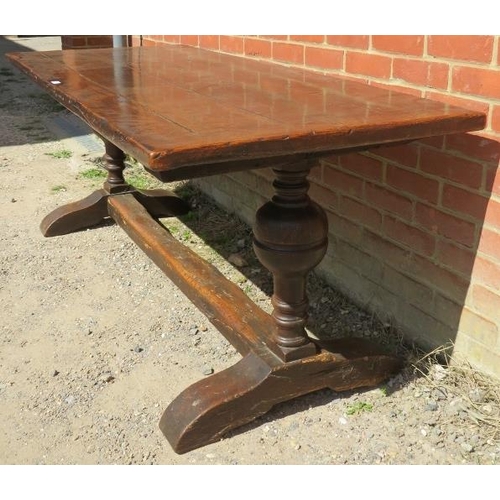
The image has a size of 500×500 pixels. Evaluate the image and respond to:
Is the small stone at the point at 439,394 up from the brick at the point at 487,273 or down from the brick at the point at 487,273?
down

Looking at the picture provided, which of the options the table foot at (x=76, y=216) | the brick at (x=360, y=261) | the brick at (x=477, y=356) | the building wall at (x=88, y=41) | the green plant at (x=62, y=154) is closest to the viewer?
the brick at (x=477, y=356)

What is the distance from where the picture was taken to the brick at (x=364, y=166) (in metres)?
2.56

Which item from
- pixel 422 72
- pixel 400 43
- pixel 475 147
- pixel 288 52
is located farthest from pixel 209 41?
pixel 475 147

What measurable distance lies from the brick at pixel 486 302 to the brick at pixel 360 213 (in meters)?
0.50

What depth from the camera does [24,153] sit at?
531cm

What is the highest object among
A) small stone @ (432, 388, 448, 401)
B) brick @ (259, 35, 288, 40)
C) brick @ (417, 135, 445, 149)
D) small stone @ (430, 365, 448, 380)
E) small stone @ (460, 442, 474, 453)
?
brick @ (259, 35, 288, 40)

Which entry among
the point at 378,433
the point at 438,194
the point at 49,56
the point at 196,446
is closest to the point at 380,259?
the point at 438,194

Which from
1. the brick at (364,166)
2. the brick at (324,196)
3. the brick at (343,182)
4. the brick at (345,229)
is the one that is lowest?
the brick at (345,229)

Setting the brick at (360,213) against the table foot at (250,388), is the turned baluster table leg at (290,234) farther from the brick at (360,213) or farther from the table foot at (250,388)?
the brick at (360,213)

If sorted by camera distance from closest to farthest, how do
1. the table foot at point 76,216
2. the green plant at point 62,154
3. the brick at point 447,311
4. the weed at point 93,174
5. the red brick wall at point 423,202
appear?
1. the red brick wall at point 423,202
2. the brick at point 447,311
3. the table foot at point 76,216
4. the weed at point 93,174
5. the green plant at point 62,154

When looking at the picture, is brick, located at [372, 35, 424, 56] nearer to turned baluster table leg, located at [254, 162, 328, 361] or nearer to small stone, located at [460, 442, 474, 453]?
turned baluster table leg, located at [254, 162, 328, 361]

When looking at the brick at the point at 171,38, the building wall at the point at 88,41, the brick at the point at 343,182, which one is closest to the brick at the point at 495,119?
the brick at the point at 343,182

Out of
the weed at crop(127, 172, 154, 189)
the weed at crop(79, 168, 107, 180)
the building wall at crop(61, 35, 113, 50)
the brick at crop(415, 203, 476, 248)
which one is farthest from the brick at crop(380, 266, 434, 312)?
the building wall at crop(61, 35, 113, 50)

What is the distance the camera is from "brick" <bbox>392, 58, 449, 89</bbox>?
218cm
